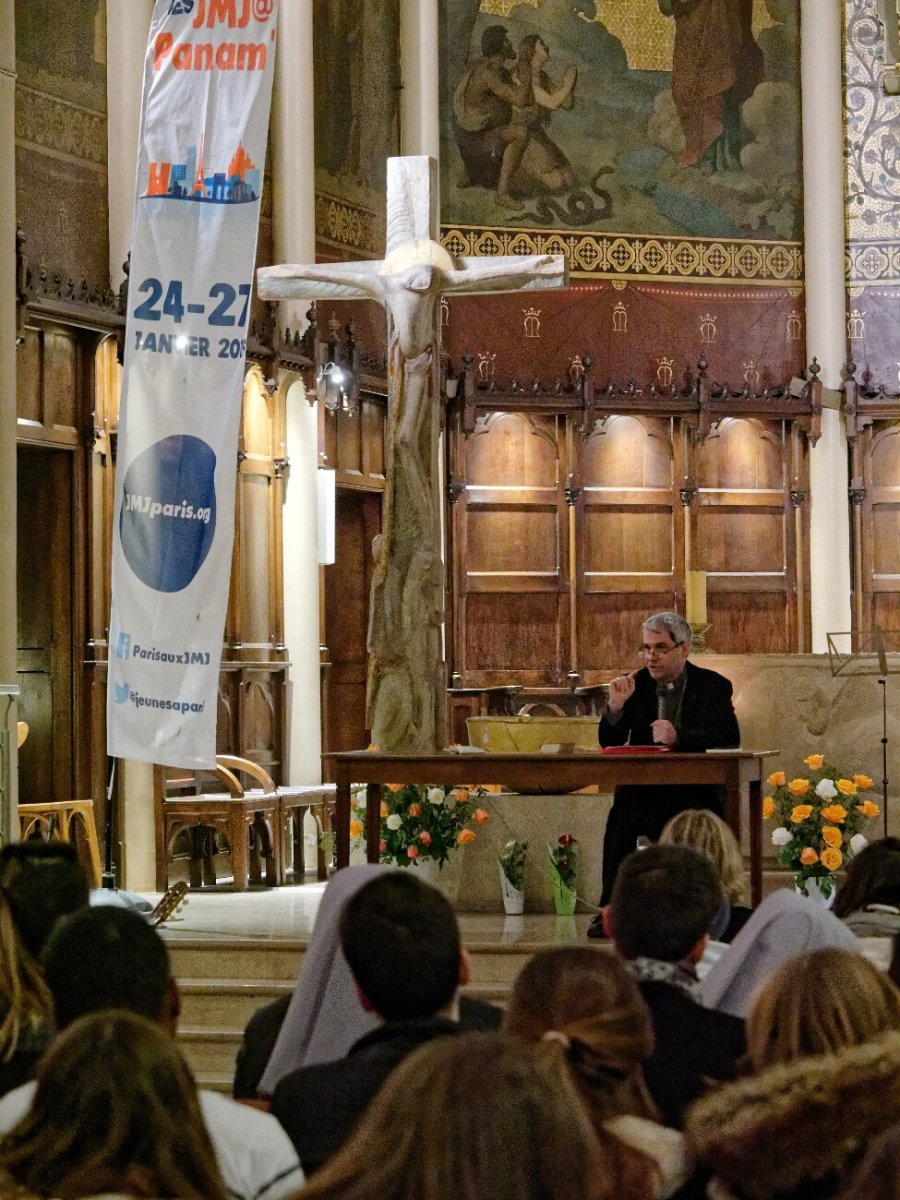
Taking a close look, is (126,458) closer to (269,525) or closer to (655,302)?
(269,525)

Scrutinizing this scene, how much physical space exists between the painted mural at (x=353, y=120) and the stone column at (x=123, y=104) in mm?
2197

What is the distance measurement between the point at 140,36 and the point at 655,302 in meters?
5.30

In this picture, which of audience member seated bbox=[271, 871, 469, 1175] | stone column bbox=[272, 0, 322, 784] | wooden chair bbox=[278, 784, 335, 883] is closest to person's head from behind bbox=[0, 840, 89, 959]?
audience member seated bbox=[271, 871, 469, 1175]

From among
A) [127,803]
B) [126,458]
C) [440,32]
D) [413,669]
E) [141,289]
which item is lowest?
[127,803]

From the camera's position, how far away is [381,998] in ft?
10.2

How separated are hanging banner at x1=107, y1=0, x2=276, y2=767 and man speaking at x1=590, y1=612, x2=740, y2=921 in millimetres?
1842

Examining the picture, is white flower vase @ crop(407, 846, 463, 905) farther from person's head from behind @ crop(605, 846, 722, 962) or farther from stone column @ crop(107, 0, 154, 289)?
person's head from behind @ crop(605, 846, 722, 962)

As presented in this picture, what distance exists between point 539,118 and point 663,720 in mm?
9219

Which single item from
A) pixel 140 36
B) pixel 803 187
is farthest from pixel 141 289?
pixel 803 187

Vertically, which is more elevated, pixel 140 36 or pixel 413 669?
pixel 140 36

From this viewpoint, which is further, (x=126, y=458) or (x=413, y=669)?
(x=413, y=669)

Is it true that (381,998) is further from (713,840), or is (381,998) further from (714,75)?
(714,75)

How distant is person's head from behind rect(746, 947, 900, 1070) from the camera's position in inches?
104

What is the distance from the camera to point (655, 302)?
16.1m
